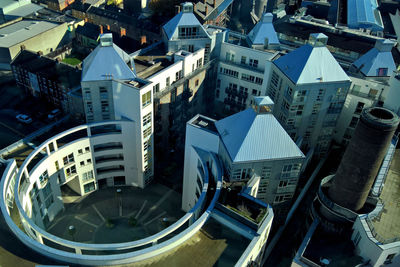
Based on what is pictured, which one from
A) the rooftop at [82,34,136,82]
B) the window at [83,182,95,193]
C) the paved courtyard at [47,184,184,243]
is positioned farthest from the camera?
the window at [83,182,95,193]

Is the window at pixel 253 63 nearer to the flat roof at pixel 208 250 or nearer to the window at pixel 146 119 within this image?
the window at pixel 146 119

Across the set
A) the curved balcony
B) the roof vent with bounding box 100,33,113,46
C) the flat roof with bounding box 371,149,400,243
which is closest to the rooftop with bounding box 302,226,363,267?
the flat roof with bounding box 371,149,400,243

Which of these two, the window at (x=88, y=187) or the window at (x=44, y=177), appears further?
the window at (x=88, y=187)

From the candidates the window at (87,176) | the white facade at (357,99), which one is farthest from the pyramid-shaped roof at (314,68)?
the window at (87,176)

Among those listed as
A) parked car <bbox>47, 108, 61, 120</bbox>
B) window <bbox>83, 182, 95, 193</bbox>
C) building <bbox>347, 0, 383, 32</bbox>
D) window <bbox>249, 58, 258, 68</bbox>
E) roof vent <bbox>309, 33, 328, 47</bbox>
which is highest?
roof vent <bbox>309, 33, 328, 47</bbox>

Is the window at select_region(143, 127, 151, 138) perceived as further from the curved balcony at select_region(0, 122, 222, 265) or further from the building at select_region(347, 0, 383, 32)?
the building at select_region(347, 0, 383, 32)

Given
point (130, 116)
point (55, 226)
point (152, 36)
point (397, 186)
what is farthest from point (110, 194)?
point (152, 36)
